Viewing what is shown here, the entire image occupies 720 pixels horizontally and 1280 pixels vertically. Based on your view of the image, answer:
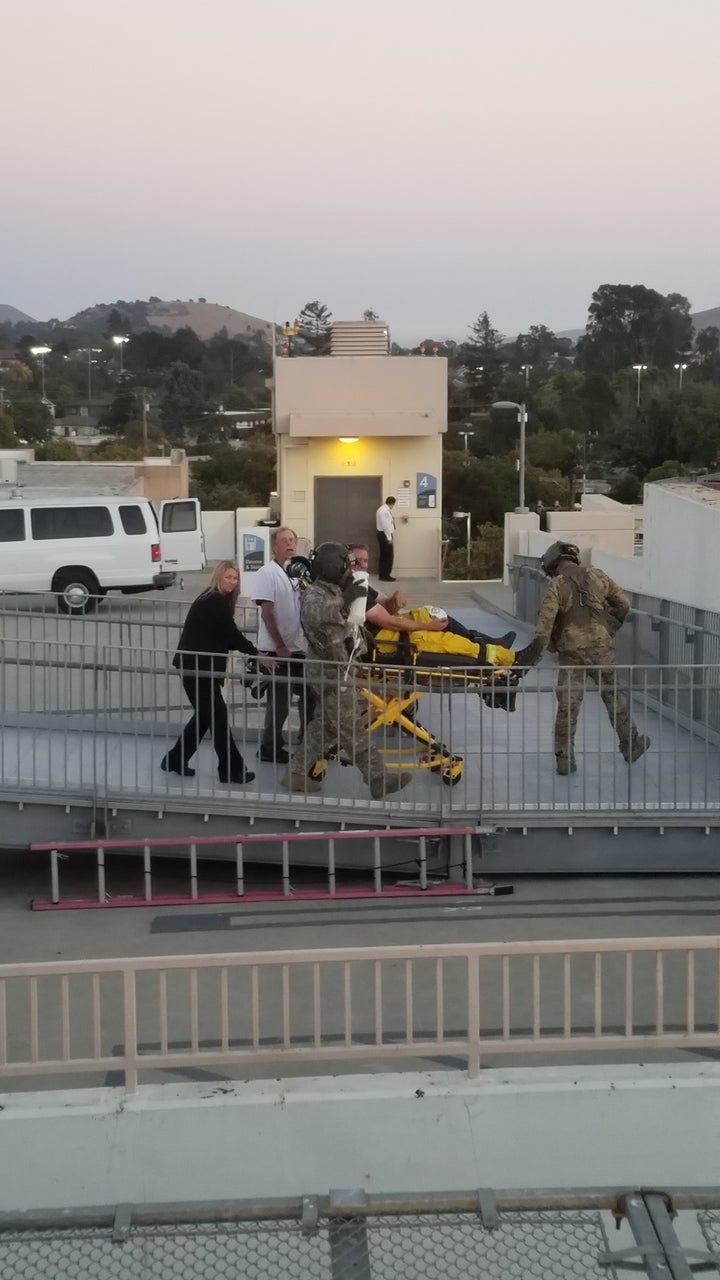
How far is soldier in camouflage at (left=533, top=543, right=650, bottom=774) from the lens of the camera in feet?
34.6

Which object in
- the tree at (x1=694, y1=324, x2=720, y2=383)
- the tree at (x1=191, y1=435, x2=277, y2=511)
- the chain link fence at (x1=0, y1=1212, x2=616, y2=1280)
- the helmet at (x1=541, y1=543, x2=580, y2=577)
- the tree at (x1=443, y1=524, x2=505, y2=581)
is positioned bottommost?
the tree at (x1=443, y1=524, x2=505, y2=581)

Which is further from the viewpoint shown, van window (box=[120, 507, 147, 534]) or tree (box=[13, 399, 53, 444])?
tree (box=[13, 399, 53, 444])

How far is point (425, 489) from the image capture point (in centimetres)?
3141

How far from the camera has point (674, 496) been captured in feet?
52.2

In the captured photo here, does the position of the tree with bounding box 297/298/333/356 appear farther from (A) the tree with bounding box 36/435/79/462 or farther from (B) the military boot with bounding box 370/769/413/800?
(B) the military boot with bounding box 370/769/413/800

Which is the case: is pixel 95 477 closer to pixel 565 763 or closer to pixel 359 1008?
pixel 565 763

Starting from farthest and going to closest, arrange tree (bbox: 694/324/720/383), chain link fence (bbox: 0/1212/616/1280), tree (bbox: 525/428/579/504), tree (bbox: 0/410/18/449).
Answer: tree (bbox: 694/324/720/383) → tree (bbox: 525/428/579/504) → tree (bbox: 0/410/18/449) → chain link fence (bbox: 0/1212/616/1280)

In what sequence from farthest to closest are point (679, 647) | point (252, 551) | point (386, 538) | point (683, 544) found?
point (386, 538), point (252, 551), point (683, 544), point (679, 647)

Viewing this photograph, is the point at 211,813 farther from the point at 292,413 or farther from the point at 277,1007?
the point at 292,413

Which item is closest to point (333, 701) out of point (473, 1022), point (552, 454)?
point (473, 1022)

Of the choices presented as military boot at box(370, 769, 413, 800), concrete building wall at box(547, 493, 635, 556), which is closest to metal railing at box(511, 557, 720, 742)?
military boot at box(370, 769, 413, 800)

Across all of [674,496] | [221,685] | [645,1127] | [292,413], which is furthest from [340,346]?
[645,1127]

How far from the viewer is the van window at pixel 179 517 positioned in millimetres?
29188

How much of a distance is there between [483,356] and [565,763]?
12739cm
